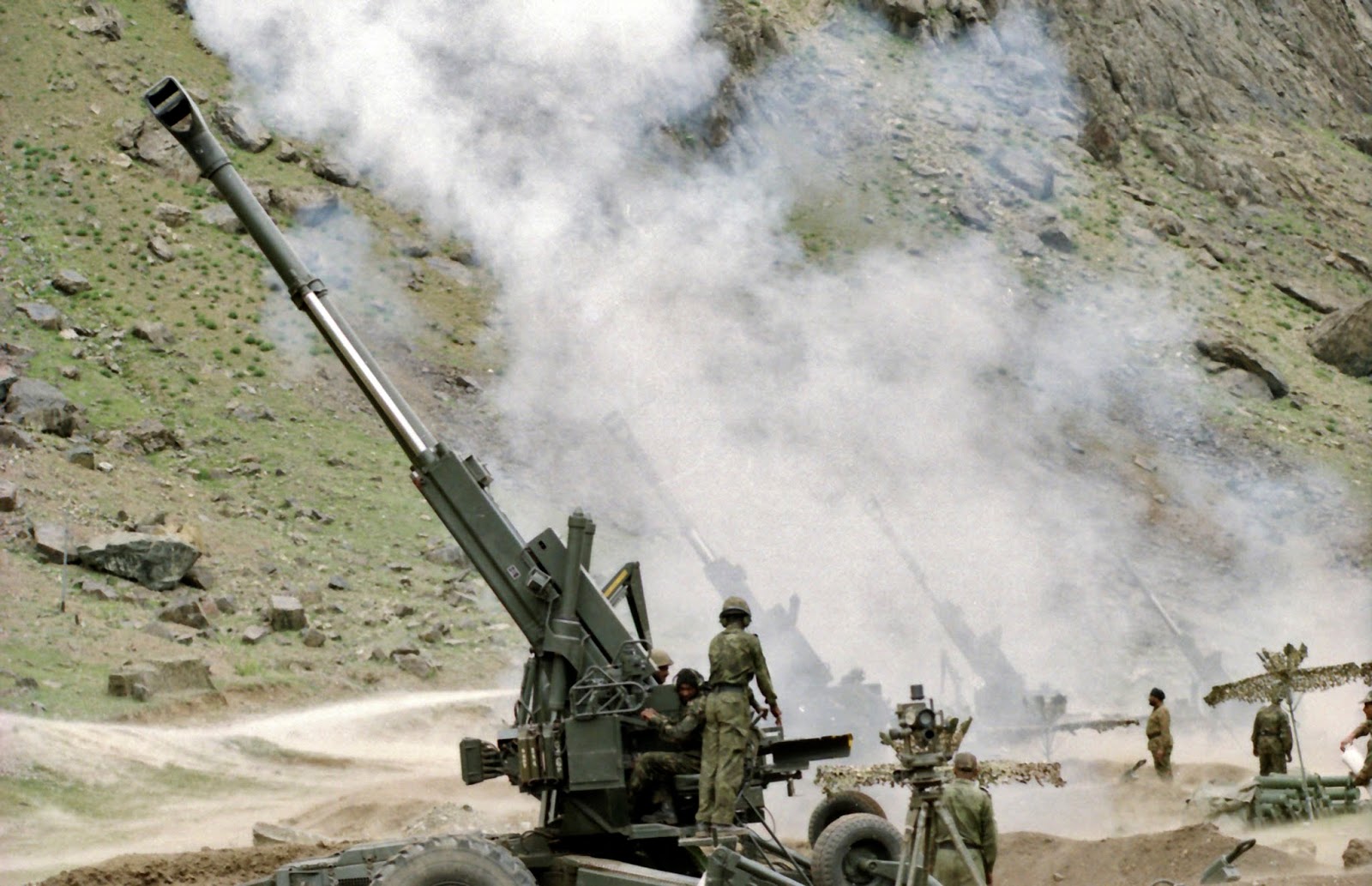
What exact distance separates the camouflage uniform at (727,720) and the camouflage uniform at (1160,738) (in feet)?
28.2

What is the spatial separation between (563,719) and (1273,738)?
28.5ft

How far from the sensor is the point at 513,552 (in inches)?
396

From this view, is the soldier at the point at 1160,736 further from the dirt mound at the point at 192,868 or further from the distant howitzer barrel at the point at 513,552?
the distant howitzer barrel at the point at 513,552

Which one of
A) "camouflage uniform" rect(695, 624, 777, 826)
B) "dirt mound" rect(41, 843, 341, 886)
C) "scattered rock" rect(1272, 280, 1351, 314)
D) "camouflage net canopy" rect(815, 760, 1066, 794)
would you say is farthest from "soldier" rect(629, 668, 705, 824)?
"scattered rock" rect(1272, 280, 1351, 314)

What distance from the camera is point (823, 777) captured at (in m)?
13.5

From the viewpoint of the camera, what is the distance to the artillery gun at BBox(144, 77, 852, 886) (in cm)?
962

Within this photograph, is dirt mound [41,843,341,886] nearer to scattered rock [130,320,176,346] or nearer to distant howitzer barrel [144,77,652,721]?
distant howitzer barrel [144,77,652,721]

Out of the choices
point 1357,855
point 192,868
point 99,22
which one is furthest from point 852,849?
point 99,22

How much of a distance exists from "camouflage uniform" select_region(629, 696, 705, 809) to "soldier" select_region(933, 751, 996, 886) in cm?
132

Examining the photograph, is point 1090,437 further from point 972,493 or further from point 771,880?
point 771,880

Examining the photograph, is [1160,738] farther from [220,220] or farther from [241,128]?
[241,128]

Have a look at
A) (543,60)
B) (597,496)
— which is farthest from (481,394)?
(543,60)

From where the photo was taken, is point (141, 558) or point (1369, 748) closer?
point (1369, 748)

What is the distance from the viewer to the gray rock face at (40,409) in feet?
88.0
